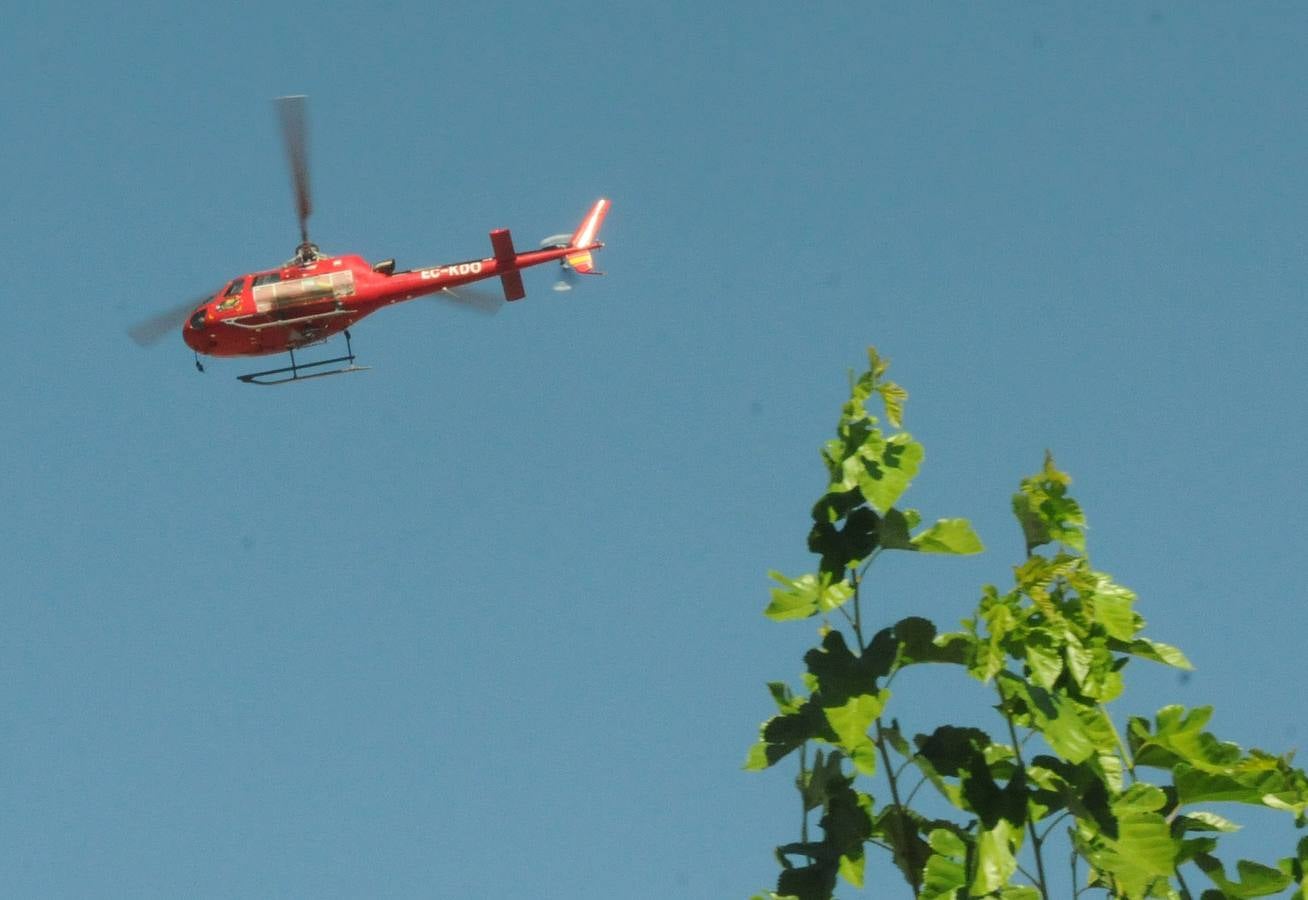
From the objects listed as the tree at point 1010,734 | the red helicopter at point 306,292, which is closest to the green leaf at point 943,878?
the tree at point 1010,734

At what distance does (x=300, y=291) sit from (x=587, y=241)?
8.24 m

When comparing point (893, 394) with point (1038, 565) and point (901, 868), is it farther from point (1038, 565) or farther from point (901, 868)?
point (901, 868)

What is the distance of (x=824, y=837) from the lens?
33.8ft

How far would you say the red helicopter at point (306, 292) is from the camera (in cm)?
4156

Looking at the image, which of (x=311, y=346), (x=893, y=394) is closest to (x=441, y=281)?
(x=311, y=346)

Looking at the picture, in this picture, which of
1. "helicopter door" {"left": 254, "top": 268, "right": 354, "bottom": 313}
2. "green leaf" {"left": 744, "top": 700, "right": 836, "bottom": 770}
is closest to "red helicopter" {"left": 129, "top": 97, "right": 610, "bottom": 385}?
"helicopter door" {"left": 254, "top": 268, "right": 354, "bottom": 313}

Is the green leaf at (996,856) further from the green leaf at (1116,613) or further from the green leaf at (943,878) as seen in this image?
the green leaf at (1116,613)

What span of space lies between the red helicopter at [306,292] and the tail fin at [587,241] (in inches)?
36.6

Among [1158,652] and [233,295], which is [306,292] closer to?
[233,295]

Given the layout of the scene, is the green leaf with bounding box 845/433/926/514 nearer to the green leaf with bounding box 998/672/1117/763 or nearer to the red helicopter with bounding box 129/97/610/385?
the green leaf with bounding box 998/672/1117/763

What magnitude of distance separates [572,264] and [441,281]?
3166 millimetres

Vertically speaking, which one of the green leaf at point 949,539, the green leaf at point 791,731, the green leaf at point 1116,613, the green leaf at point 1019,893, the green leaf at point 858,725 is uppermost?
the green leaf at point 949,539

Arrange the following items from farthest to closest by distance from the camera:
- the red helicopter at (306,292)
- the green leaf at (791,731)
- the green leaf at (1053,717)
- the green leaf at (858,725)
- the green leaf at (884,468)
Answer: the red helicopter at (306,292)
the green leaf at (791,731)
the green leaf at (884,468)
the green leaf at (858,725)
the green leaf at (1053,717)

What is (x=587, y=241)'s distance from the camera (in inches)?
1864
